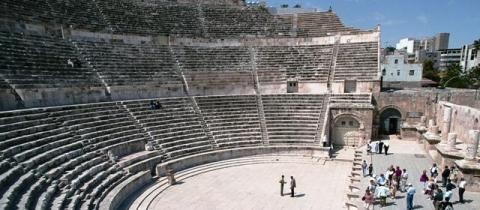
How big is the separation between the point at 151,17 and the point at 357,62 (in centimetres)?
1686

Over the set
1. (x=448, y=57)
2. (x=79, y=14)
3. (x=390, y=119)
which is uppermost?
(x=448, y=57)

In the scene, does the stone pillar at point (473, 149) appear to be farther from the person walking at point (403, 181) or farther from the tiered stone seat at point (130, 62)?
the tiered stone seat at point (130, 62)

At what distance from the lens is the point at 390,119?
75.5 feet

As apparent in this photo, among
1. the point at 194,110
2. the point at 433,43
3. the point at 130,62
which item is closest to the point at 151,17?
the point at 130,62

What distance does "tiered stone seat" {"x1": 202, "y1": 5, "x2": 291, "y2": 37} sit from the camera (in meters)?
28.3

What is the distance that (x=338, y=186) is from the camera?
14.6 m

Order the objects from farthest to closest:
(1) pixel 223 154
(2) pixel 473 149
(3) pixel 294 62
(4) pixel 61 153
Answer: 1. (3) pixel 294 62
2. (1) pixel 223 154
3. (4) pixel 61 153
4. (2) pixel 473 149

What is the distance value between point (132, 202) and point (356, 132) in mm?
14879

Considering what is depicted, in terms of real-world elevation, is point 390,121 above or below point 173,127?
below

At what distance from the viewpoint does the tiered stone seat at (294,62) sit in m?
24.1

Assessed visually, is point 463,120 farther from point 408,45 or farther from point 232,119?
point 408,45

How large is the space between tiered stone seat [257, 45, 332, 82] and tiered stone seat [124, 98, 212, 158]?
715cm

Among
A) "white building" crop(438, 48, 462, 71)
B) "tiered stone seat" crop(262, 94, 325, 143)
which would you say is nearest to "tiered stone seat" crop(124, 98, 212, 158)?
"tiered stone seat" crop(262, 94, 325, 143)

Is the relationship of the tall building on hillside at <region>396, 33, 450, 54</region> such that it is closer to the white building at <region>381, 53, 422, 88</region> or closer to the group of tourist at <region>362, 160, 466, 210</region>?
the white building at <region>381, 53, 422, 88</region>
